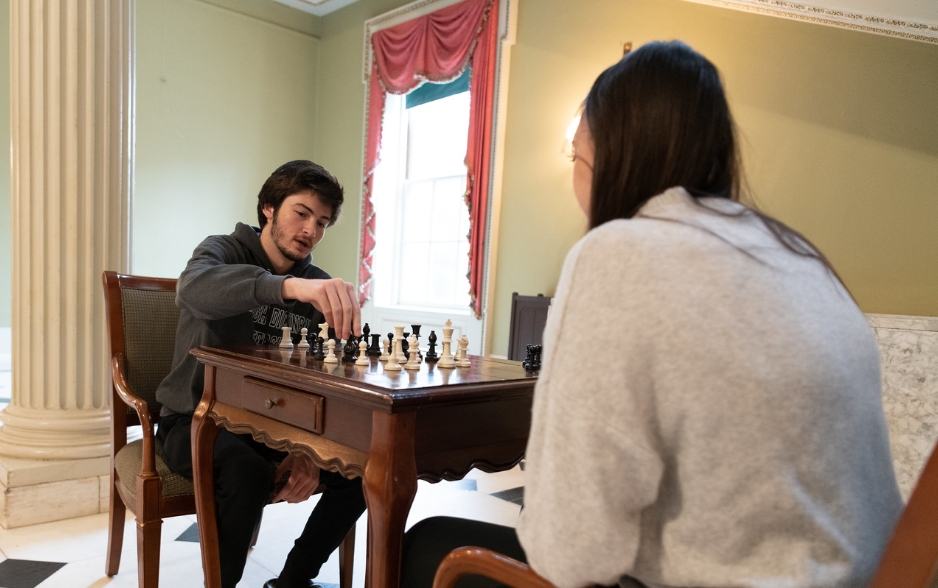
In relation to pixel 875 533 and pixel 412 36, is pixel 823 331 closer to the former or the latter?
pixel 875 533

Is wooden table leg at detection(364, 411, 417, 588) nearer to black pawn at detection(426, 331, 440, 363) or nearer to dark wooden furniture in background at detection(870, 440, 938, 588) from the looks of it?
black pawn at detection(426, 331, 440, 363)

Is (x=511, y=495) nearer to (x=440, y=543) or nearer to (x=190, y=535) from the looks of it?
(x=190, y=535)

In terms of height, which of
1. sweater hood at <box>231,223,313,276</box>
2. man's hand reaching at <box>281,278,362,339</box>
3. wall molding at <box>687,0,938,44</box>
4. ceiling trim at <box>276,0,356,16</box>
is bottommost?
man's hand reaching at <box>281,278,362,339</box>

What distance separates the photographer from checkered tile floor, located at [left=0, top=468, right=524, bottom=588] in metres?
2.21

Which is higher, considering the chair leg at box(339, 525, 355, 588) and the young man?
the young man

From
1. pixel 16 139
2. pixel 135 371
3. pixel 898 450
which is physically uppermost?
pixel 16 139

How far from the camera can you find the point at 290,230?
2203mm

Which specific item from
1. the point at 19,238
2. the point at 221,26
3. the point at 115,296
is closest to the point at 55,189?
the point at 19,238

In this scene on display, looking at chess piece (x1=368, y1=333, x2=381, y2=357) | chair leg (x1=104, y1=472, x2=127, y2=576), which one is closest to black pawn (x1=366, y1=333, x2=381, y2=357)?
chess piece (x1=368, y1=333, x2=381, y2=357)

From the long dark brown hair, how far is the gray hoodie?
3.59 feet

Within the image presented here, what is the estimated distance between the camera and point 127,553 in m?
2.43

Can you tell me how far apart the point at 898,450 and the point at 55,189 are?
3.47 metres

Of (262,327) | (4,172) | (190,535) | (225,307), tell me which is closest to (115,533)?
(190,535)

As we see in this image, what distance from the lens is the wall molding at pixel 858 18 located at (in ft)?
12.8
